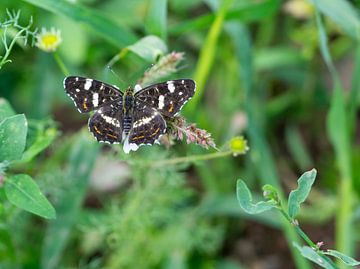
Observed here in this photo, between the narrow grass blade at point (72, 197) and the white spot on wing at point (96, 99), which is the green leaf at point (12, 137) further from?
the narrow grass blade at point (72, 197)

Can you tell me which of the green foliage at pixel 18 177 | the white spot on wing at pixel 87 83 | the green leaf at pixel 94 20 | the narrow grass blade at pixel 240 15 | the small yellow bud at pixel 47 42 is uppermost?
the narrow grass blade at pixel 240 15

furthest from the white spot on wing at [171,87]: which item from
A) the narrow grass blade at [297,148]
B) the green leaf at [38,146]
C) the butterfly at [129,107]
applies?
the narrow grass blade at [297,148]

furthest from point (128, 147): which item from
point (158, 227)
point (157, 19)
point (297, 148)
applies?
point (297, 148)

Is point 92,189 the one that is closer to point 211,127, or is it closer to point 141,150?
point 141,150

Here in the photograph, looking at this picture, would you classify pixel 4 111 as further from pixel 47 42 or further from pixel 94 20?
pixel 94 20

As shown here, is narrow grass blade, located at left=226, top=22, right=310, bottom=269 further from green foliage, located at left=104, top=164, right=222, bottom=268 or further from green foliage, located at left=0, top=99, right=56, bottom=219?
green foliage, located at left=0, top=99, right=56, bottom=219

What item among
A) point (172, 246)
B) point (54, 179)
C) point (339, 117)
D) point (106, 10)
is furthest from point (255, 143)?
point (106, 10)

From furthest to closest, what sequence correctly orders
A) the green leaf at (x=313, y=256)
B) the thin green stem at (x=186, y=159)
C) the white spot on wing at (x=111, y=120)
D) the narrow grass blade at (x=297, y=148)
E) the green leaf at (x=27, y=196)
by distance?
the narrow grass blade at (x=297, y=148), the thin green stem at (x=186, y=159), the white spot on wing at (x=111, y=120), the green leaf at (x=27, y=196), the green leaf at (x=313, y=256)
